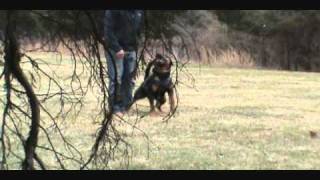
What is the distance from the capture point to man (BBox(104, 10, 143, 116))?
4047 millimetres

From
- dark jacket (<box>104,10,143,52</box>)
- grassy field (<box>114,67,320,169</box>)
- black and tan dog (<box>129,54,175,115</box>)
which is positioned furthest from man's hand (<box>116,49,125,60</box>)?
dark jacket (<box>104,10,143,52</box>)

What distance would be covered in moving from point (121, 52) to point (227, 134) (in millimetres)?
1666

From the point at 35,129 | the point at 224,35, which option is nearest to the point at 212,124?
the point at 35,129

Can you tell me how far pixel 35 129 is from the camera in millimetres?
3930

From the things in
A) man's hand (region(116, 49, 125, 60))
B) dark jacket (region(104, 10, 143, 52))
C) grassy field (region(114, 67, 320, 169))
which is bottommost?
grassy field (region(114, 67, 320, 169))

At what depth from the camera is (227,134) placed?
9039mm

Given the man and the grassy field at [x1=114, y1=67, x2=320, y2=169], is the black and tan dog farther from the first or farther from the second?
the man

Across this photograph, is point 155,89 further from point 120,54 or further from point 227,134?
point 227,134

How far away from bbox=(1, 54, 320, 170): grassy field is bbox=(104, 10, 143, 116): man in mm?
695

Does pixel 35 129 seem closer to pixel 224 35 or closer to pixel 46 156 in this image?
pixel 46 156

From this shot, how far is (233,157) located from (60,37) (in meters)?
4.00

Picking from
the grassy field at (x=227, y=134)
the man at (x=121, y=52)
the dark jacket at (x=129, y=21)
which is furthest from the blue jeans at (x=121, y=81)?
the grassy field at (x=227, y=134)

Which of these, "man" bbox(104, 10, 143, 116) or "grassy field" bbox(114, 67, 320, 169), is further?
"grassy field" bbox(114, 67, 320, 169)

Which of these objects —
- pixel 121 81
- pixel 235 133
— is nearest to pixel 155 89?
pixel 235 133
